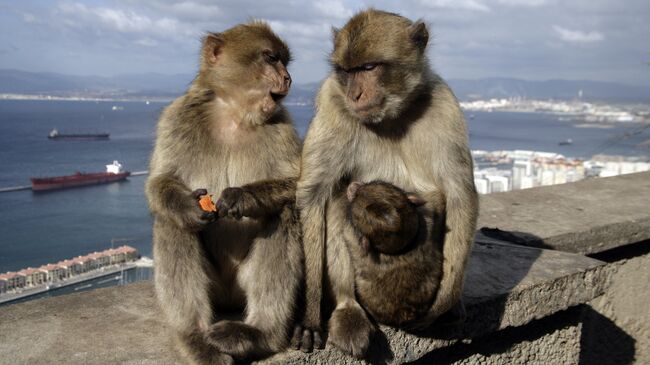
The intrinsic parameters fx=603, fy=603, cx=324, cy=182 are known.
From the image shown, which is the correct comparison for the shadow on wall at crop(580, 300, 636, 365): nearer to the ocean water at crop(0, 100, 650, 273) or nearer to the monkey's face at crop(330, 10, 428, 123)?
the ocean water at crop(0, 100, 650, 273)

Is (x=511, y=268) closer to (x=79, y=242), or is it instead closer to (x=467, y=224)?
(x=467, y=224)

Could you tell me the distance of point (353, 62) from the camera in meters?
2.35

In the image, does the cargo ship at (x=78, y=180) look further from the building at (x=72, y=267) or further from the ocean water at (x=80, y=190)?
the building at (x=72, y=267)

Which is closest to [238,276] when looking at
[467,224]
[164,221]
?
[164,221]

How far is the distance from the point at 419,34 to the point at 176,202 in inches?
47.3

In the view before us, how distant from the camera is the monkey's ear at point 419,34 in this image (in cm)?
246

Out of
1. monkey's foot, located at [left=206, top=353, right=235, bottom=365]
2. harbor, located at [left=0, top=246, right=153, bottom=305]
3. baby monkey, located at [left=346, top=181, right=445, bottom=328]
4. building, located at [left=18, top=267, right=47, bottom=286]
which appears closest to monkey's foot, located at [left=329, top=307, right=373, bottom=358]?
baby monkey, located at [left=346, top=181, right=445, bottom=328]

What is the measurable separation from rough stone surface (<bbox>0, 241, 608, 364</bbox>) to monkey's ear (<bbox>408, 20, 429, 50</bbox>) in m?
1.06

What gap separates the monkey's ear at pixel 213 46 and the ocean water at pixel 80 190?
1.12ft

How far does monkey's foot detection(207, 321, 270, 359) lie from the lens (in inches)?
79.5

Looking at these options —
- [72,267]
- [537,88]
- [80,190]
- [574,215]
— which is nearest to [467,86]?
[537,88]

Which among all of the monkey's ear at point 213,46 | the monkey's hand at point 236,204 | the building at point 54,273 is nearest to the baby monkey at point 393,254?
the monkey's hand at point 236,204

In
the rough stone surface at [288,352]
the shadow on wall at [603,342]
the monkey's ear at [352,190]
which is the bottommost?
the shadow on wall at [603,342]

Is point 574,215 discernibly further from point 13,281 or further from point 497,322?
point 13,281
